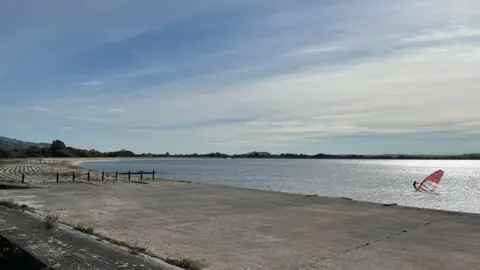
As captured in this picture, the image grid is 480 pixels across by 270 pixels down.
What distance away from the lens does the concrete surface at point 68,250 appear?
5496mm

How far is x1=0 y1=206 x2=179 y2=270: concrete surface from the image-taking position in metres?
5.50

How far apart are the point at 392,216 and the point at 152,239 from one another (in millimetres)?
8800

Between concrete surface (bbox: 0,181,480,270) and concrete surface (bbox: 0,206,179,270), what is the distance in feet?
4.97

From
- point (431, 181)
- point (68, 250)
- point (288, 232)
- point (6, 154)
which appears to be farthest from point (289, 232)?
point (6, 154)

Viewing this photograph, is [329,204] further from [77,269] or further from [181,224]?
[77,269]

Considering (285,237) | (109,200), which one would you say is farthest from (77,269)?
(109,200)

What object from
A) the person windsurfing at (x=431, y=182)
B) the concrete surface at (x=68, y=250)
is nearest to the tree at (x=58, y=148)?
the person windsurfing at (x=431, y=182)

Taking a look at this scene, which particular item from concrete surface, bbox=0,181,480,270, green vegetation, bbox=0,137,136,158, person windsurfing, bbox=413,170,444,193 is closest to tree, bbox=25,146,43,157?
green vegetation, bbox=0,137,136,158

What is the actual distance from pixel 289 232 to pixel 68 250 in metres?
5.97

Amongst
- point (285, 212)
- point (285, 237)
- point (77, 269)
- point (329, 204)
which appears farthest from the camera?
point (329, 204)

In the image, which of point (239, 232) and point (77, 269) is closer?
point (77, 269)

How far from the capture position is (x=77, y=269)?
17.3 ft

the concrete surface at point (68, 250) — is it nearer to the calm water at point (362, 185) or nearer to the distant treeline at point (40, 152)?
the calm water at point (362, 185)

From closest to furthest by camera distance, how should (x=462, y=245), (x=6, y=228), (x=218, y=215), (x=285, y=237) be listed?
1. (x=6, y=228)
2. (x=462, y=245)
3. (x=285, y=237)
4. (x=218, y=215)
